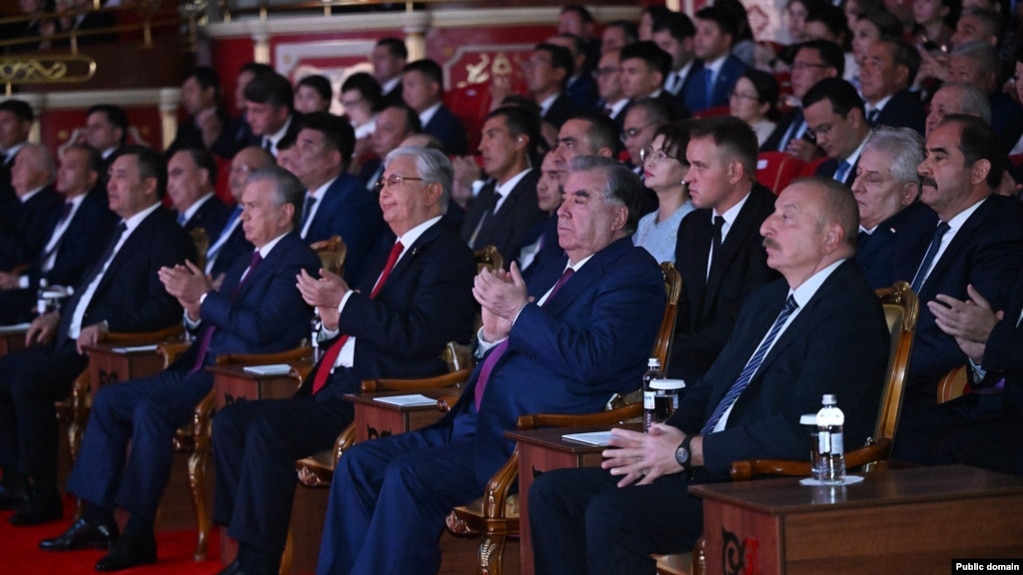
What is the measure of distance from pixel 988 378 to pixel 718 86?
4.78m

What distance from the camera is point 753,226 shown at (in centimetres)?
517

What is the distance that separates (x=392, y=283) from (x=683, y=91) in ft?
13.2

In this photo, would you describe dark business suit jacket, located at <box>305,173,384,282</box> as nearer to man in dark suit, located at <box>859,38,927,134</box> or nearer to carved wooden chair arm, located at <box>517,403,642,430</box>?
man in dark suit, located at <box>859,38,927,134</box>

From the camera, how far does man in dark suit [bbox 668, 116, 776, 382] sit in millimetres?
5086

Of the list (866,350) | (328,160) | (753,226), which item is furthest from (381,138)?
(866,350)

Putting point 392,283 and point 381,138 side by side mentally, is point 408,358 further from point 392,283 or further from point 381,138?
point 381,138

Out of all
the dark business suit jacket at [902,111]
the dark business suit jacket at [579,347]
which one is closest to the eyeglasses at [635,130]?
the dark business suit jacket at [902,111]

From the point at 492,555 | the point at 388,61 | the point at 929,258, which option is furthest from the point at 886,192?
the point at 388,61

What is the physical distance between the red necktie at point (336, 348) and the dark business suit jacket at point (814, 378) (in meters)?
2.00

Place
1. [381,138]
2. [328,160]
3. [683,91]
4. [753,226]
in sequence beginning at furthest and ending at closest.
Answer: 1. [683,91]
2. [381,138]
3. [328,160]
4. [753,226]

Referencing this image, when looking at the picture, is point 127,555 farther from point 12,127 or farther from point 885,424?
point 12,127

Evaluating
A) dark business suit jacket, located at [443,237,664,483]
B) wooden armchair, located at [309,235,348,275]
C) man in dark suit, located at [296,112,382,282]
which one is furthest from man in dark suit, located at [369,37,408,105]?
dark business suit jacket, located at [443,237,664,483]

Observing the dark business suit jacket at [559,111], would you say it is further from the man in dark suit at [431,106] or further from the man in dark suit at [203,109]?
the man in dark suit at [203,109]

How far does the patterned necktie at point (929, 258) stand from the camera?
16.0 feet
